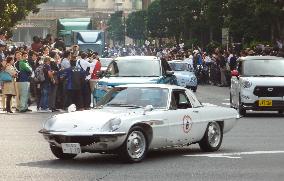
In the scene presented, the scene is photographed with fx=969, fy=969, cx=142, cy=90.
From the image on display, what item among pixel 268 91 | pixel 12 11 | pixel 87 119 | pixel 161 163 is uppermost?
pixel 12 11

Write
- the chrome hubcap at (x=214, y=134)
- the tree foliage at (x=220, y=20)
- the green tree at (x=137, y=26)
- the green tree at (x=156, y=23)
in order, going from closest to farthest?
the chrome hubcap at (x=214, y=134) < the tree foliage at (x=220, y=20) < the green tree at (x=156, y=23) < the green tree at (x=137, y=26)

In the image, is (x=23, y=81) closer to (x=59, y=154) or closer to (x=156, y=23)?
(x=59, y=154)

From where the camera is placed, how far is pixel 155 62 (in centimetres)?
2645

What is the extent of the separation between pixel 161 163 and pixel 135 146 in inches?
18.3

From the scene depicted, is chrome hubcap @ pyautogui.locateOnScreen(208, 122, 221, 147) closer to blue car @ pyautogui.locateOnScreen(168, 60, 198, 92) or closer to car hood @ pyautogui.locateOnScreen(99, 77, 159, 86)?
car hood @ pyautogui.locateOnScreen(99, 77, 159, 86)

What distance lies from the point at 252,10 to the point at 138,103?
41.3 m

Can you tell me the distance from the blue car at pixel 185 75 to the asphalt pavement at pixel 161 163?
24.4 metres

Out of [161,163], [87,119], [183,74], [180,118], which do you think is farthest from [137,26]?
[87,119]

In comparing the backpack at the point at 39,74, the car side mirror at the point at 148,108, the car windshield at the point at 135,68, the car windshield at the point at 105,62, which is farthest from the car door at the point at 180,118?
the car windshield at the point at 105,62

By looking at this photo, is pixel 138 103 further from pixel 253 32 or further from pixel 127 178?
pixel 253 32

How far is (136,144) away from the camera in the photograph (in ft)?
46.3

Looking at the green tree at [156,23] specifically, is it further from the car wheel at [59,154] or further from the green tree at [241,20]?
the car wheel at [59,154]

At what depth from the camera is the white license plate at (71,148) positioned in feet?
45.1

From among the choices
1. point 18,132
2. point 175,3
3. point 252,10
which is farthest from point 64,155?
point 175,3
